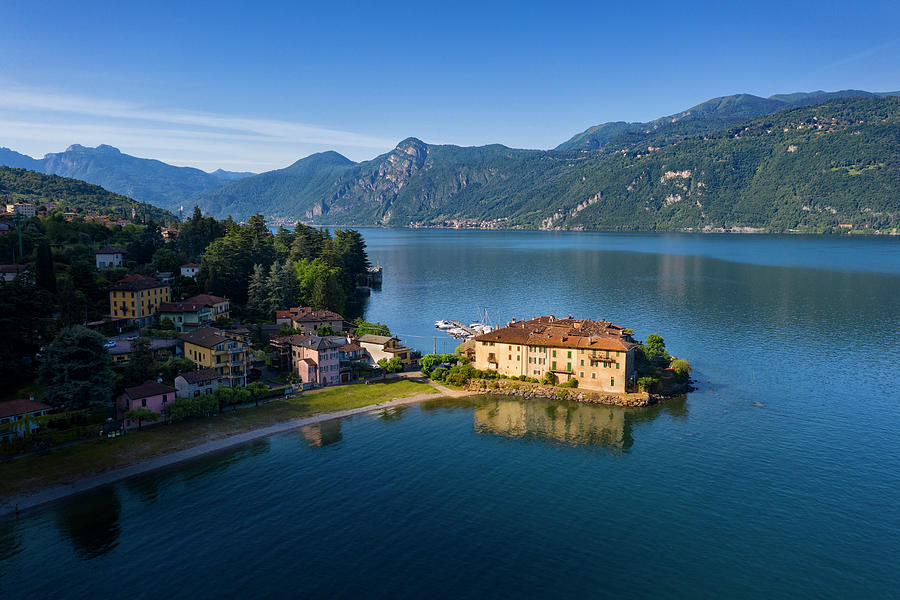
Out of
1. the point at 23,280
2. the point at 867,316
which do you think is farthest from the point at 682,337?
the point at 23,280

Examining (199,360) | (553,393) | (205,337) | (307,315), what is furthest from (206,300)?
(553,393)

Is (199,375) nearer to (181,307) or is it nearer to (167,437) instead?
(167,437)

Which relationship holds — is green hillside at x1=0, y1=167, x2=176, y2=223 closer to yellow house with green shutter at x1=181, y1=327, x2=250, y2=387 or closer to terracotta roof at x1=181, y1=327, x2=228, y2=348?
terracotta roof at x1=181, y1=327, x2=228, y2=348

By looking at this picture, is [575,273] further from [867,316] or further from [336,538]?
[336,538]

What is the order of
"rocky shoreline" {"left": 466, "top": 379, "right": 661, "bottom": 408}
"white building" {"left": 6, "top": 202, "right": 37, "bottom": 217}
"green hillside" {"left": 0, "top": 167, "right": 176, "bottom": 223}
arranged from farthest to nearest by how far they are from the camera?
"green hillside" {"left": 0, "top": 167, "right": 176, "bottom": 223} < "white building" {"left": 6, "top": 202, "right": 37, "bottom": 217} < "rocky shoreline" {"left": 466, "top": 379, "right": 661, "bottom": 408}

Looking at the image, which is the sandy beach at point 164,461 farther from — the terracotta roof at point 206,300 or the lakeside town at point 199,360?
the terracotta roof at point 206,300

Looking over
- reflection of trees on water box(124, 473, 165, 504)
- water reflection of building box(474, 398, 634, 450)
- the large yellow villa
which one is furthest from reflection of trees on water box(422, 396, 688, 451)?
reflection of trees on water box(124, 473, 165, 504)
